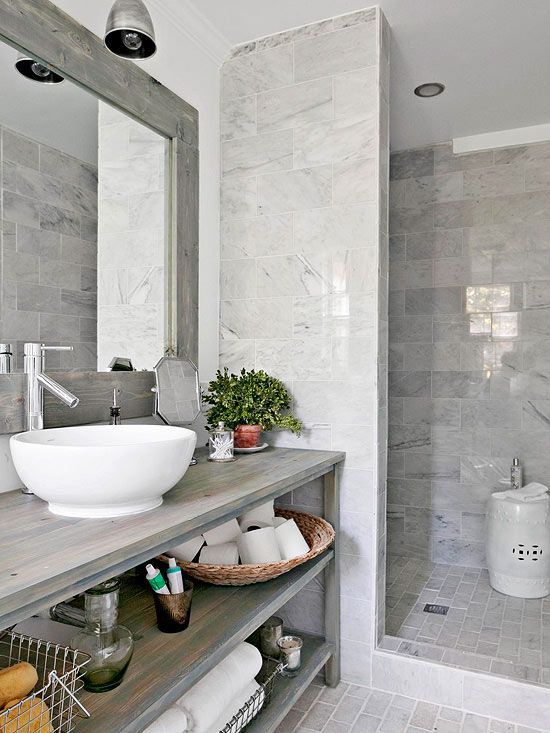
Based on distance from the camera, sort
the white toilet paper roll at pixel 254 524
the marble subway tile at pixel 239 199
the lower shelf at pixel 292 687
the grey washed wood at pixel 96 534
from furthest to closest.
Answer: the marble subway tile at pixel 239 199
the white toilet paper roll at pixel 254 524
the lower shelf at pixel 292 687
the grey washed wood at pixel 96 534

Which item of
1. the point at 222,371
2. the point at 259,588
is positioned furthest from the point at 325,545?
the point at 222,371

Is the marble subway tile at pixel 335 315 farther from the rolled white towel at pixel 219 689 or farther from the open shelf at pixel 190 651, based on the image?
the rolled white towel at pixel 219 689

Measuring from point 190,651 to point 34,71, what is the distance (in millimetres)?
1517

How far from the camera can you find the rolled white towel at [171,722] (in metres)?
1.25

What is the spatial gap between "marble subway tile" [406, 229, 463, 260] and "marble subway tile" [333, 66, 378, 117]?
1307 millimetres

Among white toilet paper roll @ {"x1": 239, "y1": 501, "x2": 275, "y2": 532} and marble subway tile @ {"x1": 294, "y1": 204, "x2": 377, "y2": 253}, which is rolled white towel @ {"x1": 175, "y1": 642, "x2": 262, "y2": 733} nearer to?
white toilet paper roll @ {"x1": 239, "y1": 501, "x2": 275, "y2": 532}

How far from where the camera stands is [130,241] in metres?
1.92

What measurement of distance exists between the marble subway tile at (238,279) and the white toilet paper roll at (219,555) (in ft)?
3.24

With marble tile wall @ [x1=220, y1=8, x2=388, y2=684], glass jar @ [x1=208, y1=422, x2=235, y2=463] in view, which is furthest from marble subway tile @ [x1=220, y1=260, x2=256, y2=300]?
glass jar @ [x1=208, y1=422, x2=235, y2=463]

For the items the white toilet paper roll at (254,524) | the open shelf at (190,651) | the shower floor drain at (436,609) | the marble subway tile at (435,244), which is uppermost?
the marble subway tile at (435,244)

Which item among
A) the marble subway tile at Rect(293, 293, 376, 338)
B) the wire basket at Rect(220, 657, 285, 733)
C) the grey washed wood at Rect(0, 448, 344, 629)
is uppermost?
the marble subway tile at Rect(293, 293, 376, 338)

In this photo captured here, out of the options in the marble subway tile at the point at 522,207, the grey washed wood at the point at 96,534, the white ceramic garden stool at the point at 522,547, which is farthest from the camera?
the marble subway tile at the point at 522,207

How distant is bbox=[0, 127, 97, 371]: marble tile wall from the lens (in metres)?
1.50

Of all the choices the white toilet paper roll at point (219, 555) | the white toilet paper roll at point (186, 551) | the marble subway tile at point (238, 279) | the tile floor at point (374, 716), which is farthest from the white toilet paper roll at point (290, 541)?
the marble subway tile at point (238, 279)
